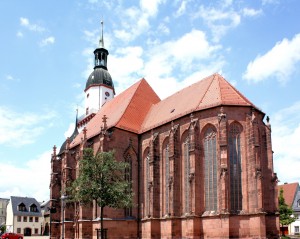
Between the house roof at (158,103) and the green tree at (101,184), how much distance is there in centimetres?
894

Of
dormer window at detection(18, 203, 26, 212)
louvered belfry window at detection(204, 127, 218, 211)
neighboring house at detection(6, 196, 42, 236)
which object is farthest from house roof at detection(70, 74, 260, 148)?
dormer window at detection(18, 203, 26, 212)

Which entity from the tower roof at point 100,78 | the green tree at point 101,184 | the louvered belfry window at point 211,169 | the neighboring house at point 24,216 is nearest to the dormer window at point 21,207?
the neighboring house at point 24,216

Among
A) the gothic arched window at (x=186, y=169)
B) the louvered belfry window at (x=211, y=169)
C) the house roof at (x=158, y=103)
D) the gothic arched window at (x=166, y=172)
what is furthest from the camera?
the gothic arched window at (x=166, y=172)

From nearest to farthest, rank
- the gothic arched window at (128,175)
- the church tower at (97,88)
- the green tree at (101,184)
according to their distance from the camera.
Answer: the green tree at (101,184), the gothic arched window at (128,175), the church tower at (97,88)

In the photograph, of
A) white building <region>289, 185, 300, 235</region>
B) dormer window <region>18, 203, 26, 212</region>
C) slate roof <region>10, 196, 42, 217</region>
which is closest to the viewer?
white building <region>289, 185, 300, 235</region>

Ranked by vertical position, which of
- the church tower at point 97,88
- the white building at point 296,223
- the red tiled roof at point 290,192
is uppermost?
the church tower at point 97,88

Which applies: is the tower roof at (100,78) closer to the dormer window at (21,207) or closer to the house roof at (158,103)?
the house roof at (158,103)

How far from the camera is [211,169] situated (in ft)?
110

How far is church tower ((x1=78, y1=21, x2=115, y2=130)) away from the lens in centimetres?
6069

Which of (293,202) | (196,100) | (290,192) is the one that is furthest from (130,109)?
(290,192)

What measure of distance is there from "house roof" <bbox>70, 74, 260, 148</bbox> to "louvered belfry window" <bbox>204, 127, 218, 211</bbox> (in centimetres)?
274

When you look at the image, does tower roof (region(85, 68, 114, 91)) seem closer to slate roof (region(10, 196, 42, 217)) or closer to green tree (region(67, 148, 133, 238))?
green tree (region(67, 148, 133, 238))

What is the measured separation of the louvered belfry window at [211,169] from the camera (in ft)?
108

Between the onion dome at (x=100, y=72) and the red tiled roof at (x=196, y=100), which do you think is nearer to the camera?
the red tiled roof at (x=196, y=100)
